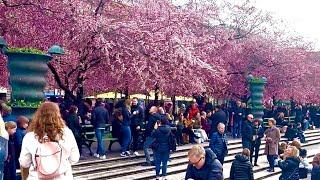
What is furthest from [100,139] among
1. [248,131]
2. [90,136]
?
[248,131]

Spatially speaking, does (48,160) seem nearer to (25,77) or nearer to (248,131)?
(25,77)

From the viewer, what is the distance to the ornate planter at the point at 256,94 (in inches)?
958

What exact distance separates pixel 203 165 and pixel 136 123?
925 cm

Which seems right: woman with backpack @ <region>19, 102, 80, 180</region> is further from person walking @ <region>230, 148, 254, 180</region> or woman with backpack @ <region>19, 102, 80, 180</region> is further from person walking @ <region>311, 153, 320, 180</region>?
person walking @ <region>311, 153, 320, 180</region>

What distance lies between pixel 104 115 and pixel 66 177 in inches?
367

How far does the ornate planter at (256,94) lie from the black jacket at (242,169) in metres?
14.4

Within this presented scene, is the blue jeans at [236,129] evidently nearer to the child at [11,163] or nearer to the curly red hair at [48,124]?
the child at [11,163]

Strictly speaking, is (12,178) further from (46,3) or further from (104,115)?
(46,3)

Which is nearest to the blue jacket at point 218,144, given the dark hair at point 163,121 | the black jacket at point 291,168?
the dark hair at point 163,121

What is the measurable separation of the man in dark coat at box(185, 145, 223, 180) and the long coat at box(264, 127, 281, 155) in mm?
10332

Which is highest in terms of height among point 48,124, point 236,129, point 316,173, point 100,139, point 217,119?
point 48,124

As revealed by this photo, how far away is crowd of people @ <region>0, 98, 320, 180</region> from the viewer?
496 cm

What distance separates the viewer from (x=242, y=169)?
1002 cm

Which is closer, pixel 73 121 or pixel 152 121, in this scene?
pixel 73 121
